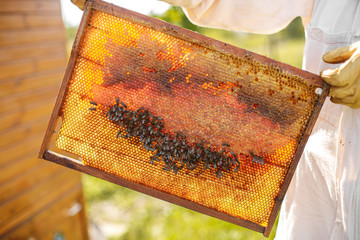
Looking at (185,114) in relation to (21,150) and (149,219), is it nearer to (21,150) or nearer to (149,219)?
(21,150)

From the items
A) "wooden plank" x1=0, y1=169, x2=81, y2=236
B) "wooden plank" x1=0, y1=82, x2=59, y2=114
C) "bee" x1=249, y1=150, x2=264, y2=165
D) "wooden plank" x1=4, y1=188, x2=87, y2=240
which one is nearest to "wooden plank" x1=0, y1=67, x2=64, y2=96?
"wooden plank" x1=0, y1=82, x2=59, y2=114

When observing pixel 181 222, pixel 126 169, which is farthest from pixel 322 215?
pixel 181 222

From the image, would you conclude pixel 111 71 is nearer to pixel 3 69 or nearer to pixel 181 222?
pixel 3 69

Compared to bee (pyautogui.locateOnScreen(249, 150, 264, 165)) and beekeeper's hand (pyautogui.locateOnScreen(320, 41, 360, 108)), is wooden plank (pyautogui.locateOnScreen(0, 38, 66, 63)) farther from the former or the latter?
beekeeper's hand (pyautogui.locateOnScreen(320, 41, 360, 108))

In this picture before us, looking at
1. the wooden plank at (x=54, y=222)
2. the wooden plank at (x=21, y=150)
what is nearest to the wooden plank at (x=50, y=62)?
the wooden plank at (x=21, y=150)

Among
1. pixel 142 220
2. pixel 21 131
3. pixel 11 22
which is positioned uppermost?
pixel 11 22

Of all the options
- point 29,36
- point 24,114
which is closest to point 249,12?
point 29,36
